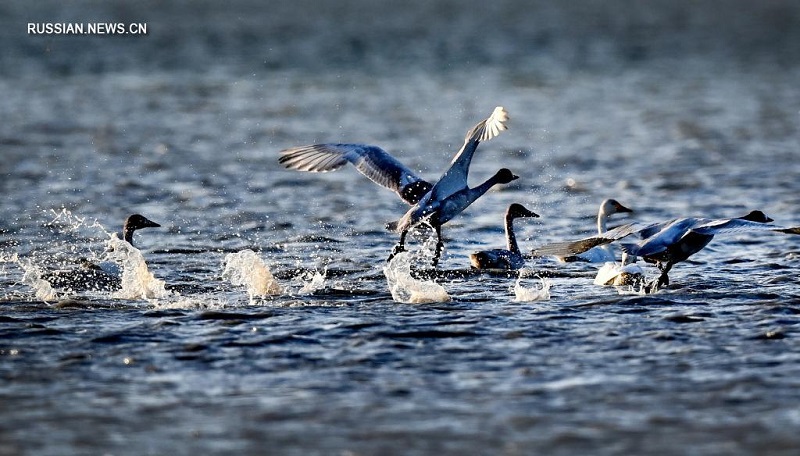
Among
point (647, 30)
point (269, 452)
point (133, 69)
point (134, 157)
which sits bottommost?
point (269, 452)

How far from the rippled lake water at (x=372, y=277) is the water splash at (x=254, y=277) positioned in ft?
0.06

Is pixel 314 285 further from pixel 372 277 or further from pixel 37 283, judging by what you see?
pixel 37 283

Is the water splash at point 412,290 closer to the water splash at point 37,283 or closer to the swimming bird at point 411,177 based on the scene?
the swimming bird at point 411,177

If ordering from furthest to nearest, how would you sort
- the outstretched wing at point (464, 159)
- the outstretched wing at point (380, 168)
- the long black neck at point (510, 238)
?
1. the long black neck at point (510, 238)
2. the outstretched wing at point (380, 168)
3. the outstretched wing at point (464, 159)

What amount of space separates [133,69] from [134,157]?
47.8 feet

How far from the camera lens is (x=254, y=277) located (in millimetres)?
11742

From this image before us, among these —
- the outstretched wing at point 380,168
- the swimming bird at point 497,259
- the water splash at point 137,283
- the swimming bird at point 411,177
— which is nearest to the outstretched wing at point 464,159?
the swimming bird at point 411,177

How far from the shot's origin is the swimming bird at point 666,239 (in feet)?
37.5

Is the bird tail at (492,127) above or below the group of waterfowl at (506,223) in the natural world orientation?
above

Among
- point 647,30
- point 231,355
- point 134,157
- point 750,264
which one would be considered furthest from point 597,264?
point 647,30

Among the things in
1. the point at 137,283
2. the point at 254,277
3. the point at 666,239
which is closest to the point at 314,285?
the point at 254,277

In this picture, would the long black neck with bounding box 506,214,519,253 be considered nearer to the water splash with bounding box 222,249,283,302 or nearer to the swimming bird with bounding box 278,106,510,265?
the swimming bird with bounding box 278,106,510,265

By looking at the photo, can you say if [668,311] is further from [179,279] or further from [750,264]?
[179,279]

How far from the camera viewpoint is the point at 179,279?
12547 millimetres
